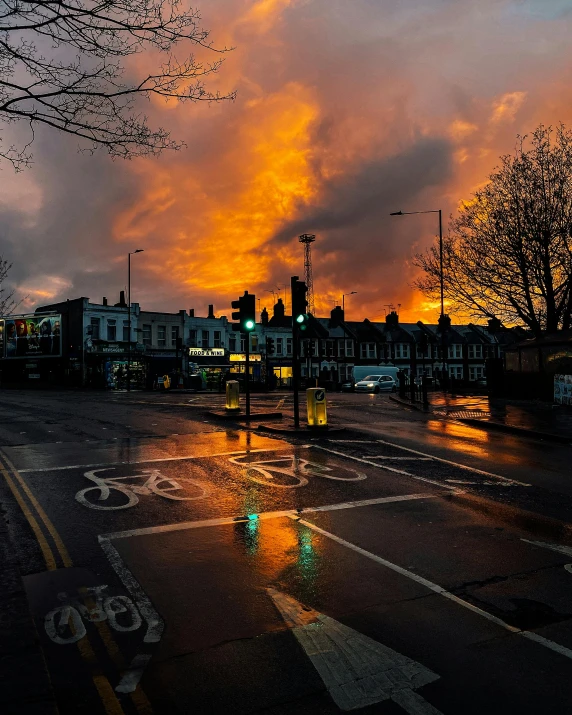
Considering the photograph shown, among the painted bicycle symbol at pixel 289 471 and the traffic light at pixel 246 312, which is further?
the traffic light at pixel 246 312

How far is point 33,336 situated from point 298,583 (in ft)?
206

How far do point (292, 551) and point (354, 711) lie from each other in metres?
2.74

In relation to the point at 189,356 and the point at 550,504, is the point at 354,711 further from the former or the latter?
the point at 189,356

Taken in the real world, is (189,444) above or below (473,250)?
below

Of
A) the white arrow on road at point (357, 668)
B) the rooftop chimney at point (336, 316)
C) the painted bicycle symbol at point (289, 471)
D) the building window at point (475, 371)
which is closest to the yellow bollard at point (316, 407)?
the painted bicycle symbol at point (289, 471)

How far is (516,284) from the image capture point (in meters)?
30.1

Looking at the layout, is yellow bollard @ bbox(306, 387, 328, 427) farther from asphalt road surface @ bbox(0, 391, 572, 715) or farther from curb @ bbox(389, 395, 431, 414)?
curb @ bbox(389, 395, 431, 414)

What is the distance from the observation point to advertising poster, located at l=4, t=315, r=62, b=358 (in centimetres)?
5911

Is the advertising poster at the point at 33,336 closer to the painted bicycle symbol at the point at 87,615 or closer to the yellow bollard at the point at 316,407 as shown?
the yellow bollard at the point at 316,407

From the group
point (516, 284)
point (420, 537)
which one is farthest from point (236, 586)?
point (516, 284)

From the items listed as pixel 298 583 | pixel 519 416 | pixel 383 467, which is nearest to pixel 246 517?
pixel 298 583

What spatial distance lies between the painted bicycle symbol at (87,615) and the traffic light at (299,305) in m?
11.6

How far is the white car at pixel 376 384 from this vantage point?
135 ft

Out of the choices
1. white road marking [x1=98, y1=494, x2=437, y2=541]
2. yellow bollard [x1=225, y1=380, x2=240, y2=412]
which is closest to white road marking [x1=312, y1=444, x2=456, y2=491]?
white road marking [x1=98, y1=494, x2=437, y2=541]
